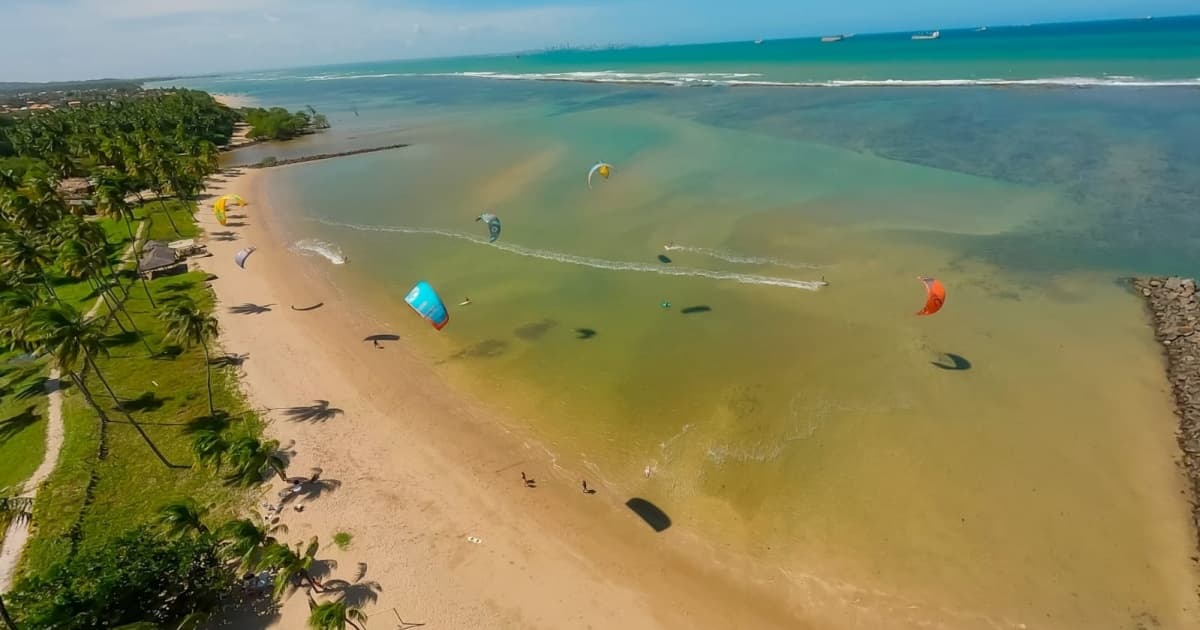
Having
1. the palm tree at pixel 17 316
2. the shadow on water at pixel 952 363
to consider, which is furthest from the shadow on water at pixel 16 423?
the shadow on water at pixel 952 363

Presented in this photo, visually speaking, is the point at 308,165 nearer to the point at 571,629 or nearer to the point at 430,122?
the point at 430,122

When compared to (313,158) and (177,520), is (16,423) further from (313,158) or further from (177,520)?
(313,158)

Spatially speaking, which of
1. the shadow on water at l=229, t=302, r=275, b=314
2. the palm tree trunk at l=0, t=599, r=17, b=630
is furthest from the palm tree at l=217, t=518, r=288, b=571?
the shadow on water at l=229, t=302, r=275, b=314

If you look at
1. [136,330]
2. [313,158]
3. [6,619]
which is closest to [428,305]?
[6,619]

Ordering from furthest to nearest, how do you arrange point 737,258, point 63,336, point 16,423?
point 737,258 < point 16,423 < point 63,336

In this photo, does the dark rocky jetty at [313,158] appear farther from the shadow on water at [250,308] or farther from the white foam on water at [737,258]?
the white foam on water at [737,258]

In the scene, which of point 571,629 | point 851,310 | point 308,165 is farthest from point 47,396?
point 308,165

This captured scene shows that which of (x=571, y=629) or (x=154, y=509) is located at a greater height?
(x=154, y=509)
